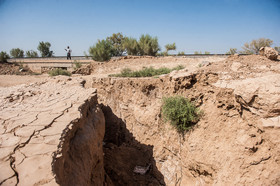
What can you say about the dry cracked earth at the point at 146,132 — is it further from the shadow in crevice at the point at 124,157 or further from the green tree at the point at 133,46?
the green tree at the point at 133,46

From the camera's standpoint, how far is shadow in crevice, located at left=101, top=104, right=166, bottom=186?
4.26 metres

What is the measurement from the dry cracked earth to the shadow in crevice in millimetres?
26

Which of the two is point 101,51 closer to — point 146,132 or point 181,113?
point 146,132

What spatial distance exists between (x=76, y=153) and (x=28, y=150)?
0.59 meters

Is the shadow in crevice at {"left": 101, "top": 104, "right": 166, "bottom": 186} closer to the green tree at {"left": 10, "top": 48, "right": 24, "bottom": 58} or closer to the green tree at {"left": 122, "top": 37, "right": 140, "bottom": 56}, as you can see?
the green tree at {"left": 122, "top": 37, "right": 140, "bottom": 56}

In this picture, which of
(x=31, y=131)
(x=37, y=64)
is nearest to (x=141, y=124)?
(x=31, y=131)

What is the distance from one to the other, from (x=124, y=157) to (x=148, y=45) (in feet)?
44.6

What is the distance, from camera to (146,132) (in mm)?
4789

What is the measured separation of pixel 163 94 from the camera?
184 inches

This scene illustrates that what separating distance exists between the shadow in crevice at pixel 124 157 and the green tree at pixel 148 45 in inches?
476

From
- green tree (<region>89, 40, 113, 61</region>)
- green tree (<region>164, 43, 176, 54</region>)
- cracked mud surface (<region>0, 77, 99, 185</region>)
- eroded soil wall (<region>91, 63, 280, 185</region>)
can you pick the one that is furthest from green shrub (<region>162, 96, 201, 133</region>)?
green tree (<region>164, 43, 176, 54</region>)

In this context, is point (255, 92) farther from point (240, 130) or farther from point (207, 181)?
point (207, 181)

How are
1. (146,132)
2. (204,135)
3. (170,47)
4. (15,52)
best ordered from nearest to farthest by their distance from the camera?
(204,135)
(146,132)
(170,47)
(15,52)

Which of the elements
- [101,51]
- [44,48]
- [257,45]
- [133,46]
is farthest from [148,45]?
[44,48]
